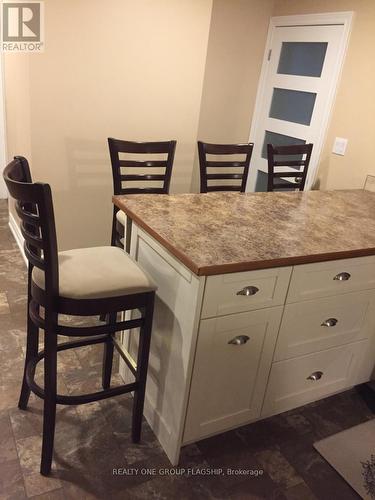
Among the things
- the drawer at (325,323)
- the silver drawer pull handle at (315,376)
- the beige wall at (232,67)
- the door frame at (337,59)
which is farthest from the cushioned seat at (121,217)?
the door frame at (337,59)

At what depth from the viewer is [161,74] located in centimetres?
305

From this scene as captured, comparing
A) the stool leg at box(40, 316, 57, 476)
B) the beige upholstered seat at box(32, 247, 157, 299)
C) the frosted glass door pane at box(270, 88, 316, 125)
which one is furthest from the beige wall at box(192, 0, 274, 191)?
the stool leg at box(40, 316, 57, 476)

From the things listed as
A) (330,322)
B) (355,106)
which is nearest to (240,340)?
(330,322)

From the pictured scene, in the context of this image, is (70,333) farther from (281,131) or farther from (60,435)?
(281,131)

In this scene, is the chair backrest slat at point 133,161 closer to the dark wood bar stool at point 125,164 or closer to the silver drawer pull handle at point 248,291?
the dark wood bar stool at point 125,164

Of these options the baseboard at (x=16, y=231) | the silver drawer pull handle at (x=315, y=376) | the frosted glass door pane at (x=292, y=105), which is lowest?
the baseboard at (x=16, y=231)

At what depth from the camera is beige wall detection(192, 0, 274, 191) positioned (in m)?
3.57

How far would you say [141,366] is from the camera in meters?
1.73

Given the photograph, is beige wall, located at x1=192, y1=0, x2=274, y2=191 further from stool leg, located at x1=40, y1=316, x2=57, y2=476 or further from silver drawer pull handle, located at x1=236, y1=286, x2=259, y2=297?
stool leg, located at x1=40, y1=316, x2=57, y2=476

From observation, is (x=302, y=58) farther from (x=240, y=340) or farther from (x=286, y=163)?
(x=240, y=340)

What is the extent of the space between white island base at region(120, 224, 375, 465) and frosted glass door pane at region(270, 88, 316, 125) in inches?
79.7

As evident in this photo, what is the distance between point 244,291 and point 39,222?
77 cm

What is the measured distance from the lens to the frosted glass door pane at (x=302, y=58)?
11.0 ft

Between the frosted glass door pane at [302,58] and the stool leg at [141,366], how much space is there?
8.75 feet
